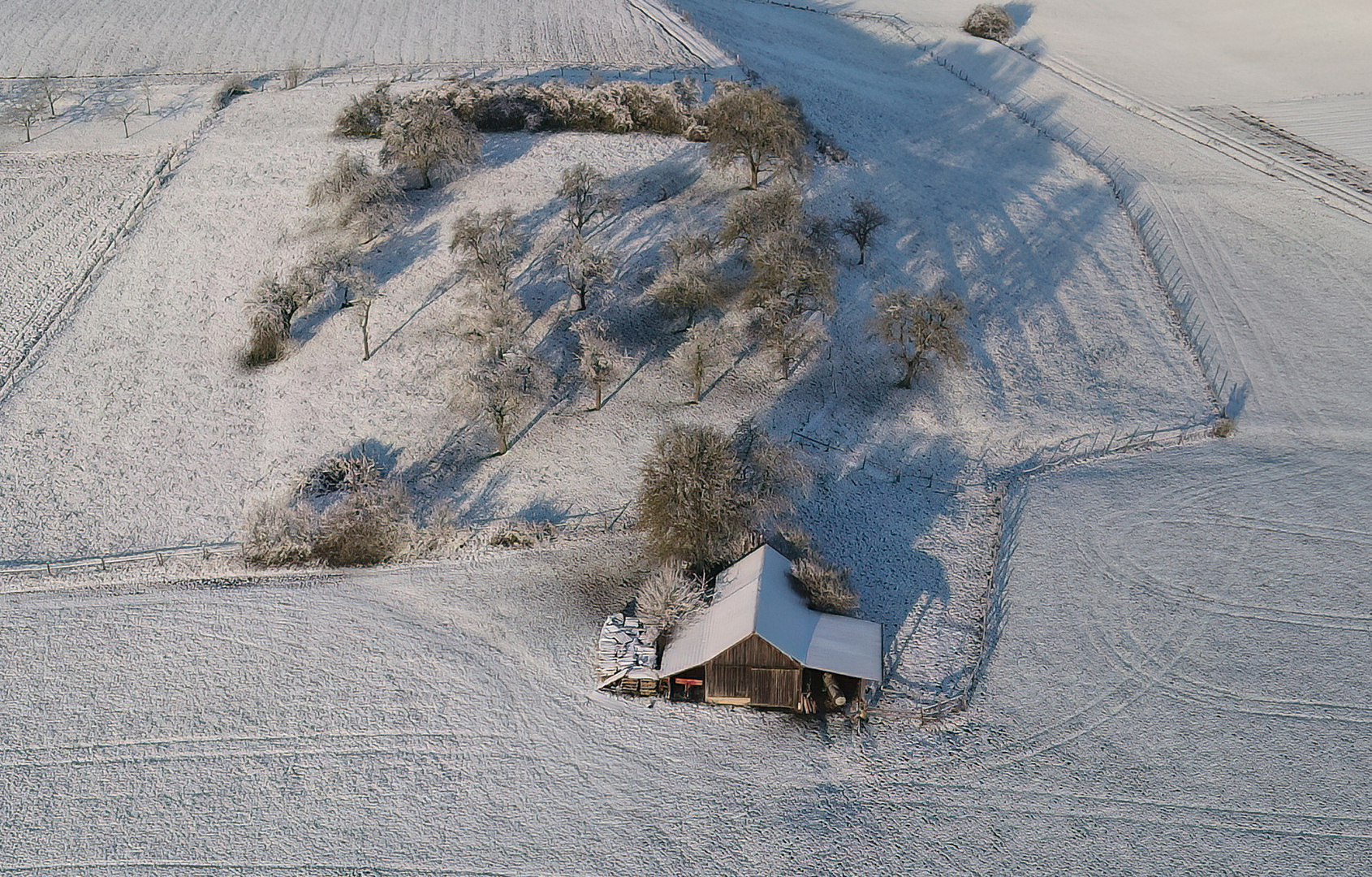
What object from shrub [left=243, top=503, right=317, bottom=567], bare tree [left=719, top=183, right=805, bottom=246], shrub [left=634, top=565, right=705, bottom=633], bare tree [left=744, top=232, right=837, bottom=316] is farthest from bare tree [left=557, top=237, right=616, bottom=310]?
shrub [left=634, top=565, right=705, bottom=633]

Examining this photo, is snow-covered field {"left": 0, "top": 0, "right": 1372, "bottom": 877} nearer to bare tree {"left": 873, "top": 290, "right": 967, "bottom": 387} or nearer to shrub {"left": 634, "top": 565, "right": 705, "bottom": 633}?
bare tree {"left": 873, "top": 290, "right": 967, "bottom": 387}

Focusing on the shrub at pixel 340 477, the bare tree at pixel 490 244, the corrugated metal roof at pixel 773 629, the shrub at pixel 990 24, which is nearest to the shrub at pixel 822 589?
the corrugated metal roof at pixel 773 629

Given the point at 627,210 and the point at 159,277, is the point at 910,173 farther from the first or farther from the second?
the point at 159,277

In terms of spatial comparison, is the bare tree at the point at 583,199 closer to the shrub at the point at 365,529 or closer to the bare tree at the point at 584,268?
the bare tree at the point at 584,268

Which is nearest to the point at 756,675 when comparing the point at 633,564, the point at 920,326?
the point at 633,564

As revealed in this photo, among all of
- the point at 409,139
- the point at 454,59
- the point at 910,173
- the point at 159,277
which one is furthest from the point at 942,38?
the point at 159,277

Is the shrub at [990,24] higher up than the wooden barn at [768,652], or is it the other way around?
the shrub at [990,24]

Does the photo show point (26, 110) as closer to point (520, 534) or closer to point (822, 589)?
point (520, 534)
